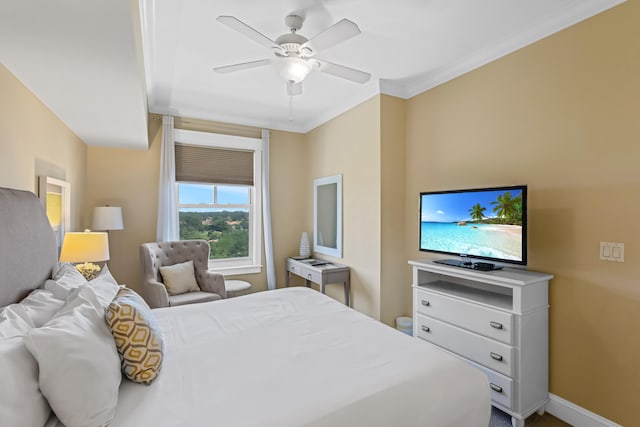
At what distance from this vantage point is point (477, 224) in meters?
2.30

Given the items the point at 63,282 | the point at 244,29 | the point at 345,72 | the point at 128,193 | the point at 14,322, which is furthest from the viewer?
the point at 128,193

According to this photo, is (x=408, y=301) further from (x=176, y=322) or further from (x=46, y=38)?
(x=46, y=38)

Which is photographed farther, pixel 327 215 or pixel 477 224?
pixel 327 215

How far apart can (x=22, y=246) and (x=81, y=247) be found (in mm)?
1112

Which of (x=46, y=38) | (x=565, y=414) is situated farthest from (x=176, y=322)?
(x=565, y=414)

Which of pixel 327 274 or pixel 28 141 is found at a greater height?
pixel 28 141

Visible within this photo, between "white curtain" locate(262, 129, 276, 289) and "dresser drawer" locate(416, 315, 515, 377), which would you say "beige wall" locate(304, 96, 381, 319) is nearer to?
"dresser drawer" locate(416, 315, 515, 377)

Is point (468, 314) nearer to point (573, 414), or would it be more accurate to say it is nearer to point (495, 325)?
point (495, 325)

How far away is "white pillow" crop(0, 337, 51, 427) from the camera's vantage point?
79 cm

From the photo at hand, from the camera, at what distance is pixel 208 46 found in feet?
7.98

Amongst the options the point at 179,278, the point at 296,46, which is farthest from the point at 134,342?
the point at 179,278

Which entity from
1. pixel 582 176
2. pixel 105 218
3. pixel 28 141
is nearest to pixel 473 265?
pixel 582 176

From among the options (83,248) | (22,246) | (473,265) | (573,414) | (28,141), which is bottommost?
(573,414)

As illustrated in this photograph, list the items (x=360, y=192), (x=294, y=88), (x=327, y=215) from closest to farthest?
(x=294, y=88), (x=360, y=192), (x=327, y=215)
